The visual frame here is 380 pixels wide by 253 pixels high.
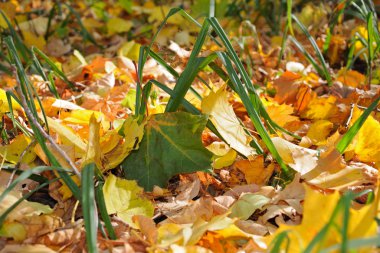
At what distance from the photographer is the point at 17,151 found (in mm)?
1236

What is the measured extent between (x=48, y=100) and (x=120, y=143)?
0.39m

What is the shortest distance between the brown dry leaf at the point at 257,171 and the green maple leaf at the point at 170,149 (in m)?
0.12

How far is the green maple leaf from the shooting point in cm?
113

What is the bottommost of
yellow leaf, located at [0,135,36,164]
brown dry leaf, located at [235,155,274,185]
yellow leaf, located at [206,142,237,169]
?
brown dry leaf, located at [235,155,274,185]

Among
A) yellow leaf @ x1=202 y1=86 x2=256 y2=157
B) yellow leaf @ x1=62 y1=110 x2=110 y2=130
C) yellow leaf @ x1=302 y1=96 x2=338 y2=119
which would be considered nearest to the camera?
yellow leaf @ x1=202 y1=86 x2=256 y2=157

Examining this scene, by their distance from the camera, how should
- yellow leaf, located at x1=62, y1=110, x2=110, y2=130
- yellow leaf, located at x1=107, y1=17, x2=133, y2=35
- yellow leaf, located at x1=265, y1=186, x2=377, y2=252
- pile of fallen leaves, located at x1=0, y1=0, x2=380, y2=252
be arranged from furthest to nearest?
1. yellow leaf, located at x1=107, y1=17, x2=133, y2=35
2. yellow leaf, located at x1=62, y1=110, x2=110, y2=130
3. pile of fallen leaves, located at x1=0, y1=0, x2=380, y2=252
4. yellow leaf, located at x1=265, y1=186, x2=377, y2=252

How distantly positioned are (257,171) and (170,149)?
0.21m

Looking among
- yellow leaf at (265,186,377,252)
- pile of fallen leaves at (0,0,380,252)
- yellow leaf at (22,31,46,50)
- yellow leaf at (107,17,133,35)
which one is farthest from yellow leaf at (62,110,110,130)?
yellow leaf at (107,17,133,35)

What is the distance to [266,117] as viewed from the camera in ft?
4.28

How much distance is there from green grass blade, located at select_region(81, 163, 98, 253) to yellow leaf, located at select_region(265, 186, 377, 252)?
0.95 feet

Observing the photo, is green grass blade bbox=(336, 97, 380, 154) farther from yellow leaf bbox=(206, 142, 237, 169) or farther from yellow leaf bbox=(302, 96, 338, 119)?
yellow leaf bbox=(302, 96, 338, 119)

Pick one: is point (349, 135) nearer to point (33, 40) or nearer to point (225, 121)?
point (225, 121)

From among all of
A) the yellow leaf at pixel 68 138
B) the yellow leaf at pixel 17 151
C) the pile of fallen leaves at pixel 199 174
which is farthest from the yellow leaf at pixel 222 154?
the yellow leaf at pixel 17 151

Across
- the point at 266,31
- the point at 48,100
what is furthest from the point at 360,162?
the point at 266,31
